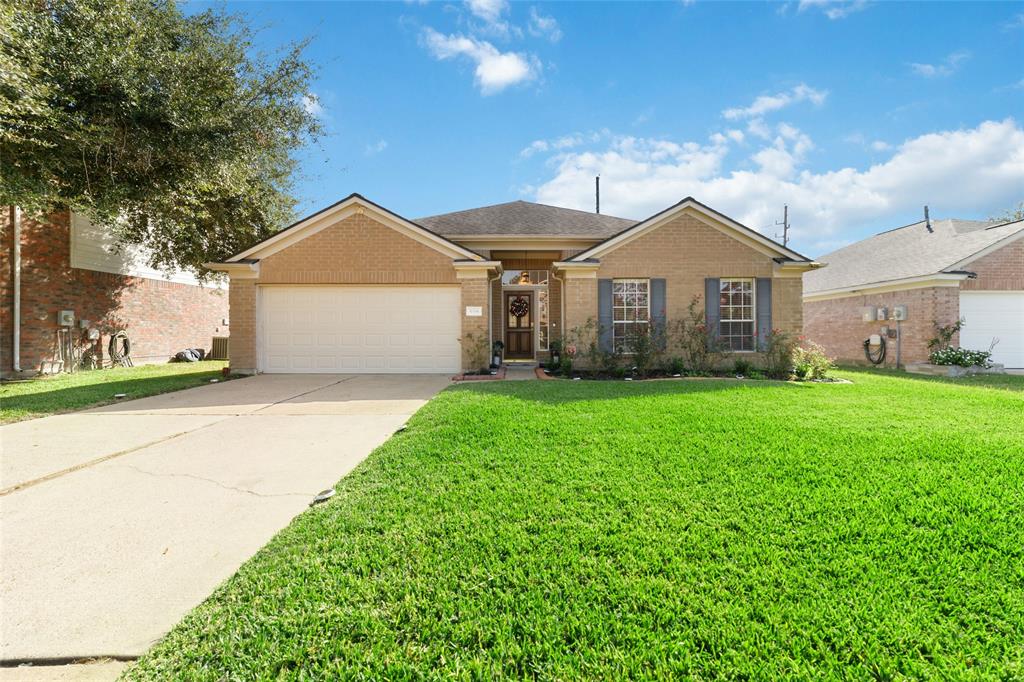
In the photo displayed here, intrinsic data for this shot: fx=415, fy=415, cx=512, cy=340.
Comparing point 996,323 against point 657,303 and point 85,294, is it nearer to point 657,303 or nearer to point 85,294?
point 657,303

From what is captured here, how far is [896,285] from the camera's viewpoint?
13.2 meters

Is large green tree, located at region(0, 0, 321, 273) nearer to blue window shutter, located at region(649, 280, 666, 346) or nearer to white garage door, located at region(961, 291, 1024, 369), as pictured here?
blue window shutter, located at region(649, 280, 666, 346)

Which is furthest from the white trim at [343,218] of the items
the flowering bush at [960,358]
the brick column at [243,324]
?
the flowering bush at [960,358]

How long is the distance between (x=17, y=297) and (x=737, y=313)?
18.6 metres

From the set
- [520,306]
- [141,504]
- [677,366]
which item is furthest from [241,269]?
[677,366]

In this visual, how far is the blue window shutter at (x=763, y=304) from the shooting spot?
10.9 m

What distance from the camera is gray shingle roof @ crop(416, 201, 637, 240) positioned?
13.2 m

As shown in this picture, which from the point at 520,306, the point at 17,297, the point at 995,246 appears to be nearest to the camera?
the point at 17,297

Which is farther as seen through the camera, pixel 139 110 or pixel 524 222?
pixel 524 222

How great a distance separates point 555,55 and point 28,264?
14.9 m

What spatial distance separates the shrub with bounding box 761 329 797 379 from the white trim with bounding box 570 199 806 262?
2.14 m

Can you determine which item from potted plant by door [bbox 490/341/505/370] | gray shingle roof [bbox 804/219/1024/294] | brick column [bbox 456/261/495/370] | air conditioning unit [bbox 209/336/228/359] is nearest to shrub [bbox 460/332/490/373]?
brick column [bbox 456/261/495/370]

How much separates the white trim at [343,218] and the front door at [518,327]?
3850 mm

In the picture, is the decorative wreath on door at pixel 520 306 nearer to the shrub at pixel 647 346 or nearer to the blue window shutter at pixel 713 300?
the shrub at pixel 647 346
